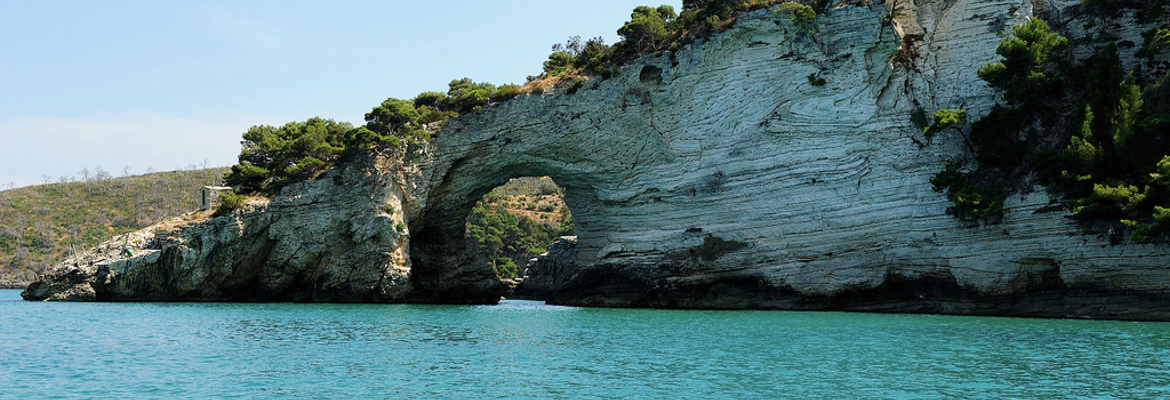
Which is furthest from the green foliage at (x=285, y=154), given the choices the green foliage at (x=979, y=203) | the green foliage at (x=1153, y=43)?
the green foliage at (x=1153, y=43)

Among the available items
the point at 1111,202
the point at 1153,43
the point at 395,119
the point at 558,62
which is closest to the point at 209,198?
the point at 395,119

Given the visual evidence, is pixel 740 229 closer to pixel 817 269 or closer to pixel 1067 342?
pixel 817 269

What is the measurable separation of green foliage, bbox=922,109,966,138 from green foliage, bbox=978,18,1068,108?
1634 mm

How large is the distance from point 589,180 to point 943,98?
15.5 meters

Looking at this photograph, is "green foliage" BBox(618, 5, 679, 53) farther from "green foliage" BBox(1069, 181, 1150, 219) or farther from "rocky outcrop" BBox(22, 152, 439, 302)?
"green foliage" BBox(1069, 181, 1150, 219)

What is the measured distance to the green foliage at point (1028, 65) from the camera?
31.4m

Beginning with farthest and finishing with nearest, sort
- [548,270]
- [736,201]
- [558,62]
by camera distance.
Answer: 1. [548,270]
2. [558,62]
3. [736,201]

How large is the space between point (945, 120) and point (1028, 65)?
343 cm

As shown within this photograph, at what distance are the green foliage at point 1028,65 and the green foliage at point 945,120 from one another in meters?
1.63

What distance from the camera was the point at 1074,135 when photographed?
30109mm

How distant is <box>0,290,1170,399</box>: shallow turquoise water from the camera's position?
13.9 m

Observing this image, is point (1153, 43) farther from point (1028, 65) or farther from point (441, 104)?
point (441, 104)

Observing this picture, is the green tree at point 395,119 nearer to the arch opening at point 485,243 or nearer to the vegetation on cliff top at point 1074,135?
the arch opening at point 485,243

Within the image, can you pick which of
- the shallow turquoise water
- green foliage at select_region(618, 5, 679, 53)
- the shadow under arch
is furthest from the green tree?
the shallow turquoise water
